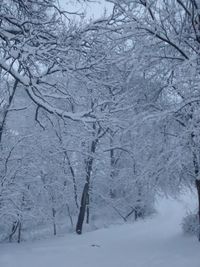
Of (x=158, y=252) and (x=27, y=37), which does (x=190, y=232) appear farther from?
(x=27, y=37)

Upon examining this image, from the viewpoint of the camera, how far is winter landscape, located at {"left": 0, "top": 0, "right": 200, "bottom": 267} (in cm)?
609

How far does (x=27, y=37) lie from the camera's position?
213 inches

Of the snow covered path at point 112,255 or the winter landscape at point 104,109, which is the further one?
the snow covered path at point 112,255

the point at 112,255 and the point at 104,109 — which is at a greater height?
the point at 104,109

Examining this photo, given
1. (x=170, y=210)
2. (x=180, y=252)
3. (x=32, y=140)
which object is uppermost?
(x=32, y=140)

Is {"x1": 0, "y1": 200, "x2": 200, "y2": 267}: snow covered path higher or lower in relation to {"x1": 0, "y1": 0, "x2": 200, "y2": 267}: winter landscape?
lower

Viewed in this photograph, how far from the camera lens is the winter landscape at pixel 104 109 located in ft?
20.0

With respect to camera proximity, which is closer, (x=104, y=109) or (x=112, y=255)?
(x=112, y=255)

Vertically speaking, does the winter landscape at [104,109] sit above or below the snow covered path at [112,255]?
above

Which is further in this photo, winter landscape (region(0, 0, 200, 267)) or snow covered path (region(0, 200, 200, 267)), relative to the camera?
snow covered path (region(0, 200, 200, 267))

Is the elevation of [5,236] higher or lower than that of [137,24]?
lower

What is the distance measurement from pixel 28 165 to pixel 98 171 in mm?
9988

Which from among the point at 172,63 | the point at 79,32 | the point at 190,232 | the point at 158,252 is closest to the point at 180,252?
the point at 158,252

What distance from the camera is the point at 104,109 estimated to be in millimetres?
13727
